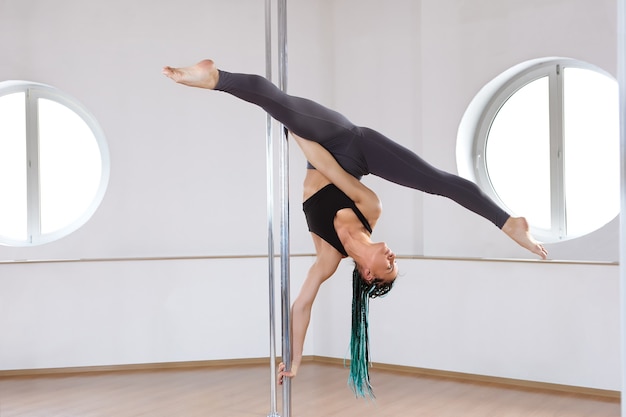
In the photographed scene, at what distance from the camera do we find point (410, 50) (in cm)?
620

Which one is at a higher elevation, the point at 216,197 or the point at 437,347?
the point at 216,197

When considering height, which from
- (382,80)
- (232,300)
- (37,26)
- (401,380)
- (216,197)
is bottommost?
(401,380)

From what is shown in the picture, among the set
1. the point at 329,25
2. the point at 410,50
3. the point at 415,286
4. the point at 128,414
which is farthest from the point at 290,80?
the point at 128,414

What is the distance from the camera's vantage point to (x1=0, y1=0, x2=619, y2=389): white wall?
5.63 metres

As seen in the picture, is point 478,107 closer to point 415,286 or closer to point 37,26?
point 415,286

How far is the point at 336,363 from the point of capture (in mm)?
6289

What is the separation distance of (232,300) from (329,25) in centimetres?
261

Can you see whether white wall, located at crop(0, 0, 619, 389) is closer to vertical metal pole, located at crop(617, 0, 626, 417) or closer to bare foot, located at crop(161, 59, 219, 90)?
bare foot, located at crop(161, 59, 219, 90)

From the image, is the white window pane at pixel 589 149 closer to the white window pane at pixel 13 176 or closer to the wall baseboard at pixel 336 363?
the wall baseboard at pixel 336 363

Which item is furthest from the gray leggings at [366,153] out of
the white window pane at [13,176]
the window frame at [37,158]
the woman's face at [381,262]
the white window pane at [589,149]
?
the white window pane at [13,176]

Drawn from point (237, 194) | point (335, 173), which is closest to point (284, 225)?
point (335, 173)

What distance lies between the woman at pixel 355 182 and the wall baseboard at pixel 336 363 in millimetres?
2783

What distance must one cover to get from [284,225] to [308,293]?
303 millimetres

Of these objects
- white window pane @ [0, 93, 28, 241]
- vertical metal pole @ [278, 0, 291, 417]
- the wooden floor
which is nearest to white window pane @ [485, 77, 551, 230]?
the wooden floor
